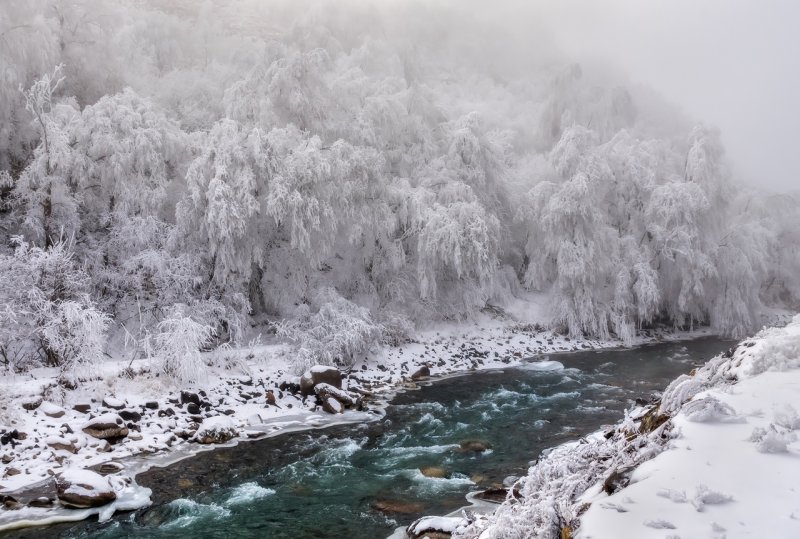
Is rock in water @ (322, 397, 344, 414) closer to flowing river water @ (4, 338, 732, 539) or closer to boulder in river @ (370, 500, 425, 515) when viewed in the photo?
flowing river water @ (4, 338, 732, 539)

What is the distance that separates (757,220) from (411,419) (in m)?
30.4

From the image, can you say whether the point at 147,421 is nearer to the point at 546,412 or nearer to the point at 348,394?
the point at 348,394

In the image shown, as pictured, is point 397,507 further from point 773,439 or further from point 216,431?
point 773,439

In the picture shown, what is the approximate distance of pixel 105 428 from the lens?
11312 mm

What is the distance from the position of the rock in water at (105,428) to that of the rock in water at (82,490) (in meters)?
2.03

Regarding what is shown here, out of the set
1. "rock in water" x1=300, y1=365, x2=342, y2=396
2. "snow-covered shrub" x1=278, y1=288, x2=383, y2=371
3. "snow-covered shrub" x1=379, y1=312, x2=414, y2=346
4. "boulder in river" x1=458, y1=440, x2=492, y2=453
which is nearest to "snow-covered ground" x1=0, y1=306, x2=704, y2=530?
"rock in water" x1=300, y1=365, x2=342, y2=396

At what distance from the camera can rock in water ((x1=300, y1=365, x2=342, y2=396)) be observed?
15.2 m

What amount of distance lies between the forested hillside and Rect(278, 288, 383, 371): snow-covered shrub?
10 centimetres

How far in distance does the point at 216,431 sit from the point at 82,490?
3661mm

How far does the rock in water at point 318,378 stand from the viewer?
15.2 metres

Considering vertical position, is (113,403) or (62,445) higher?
(113,403)

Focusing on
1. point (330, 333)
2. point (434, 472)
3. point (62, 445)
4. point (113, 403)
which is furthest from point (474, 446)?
point (62, 445)

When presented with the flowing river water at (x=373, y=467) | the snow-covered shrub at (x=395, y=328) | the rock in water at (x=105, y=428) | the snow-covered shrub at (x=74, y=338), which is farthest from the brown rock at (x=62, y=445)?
the snow-covered shrub at (x=395, y=328)

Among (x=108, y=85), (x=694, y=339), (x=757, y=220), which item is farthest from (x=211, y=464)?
(x=757, y=220)
